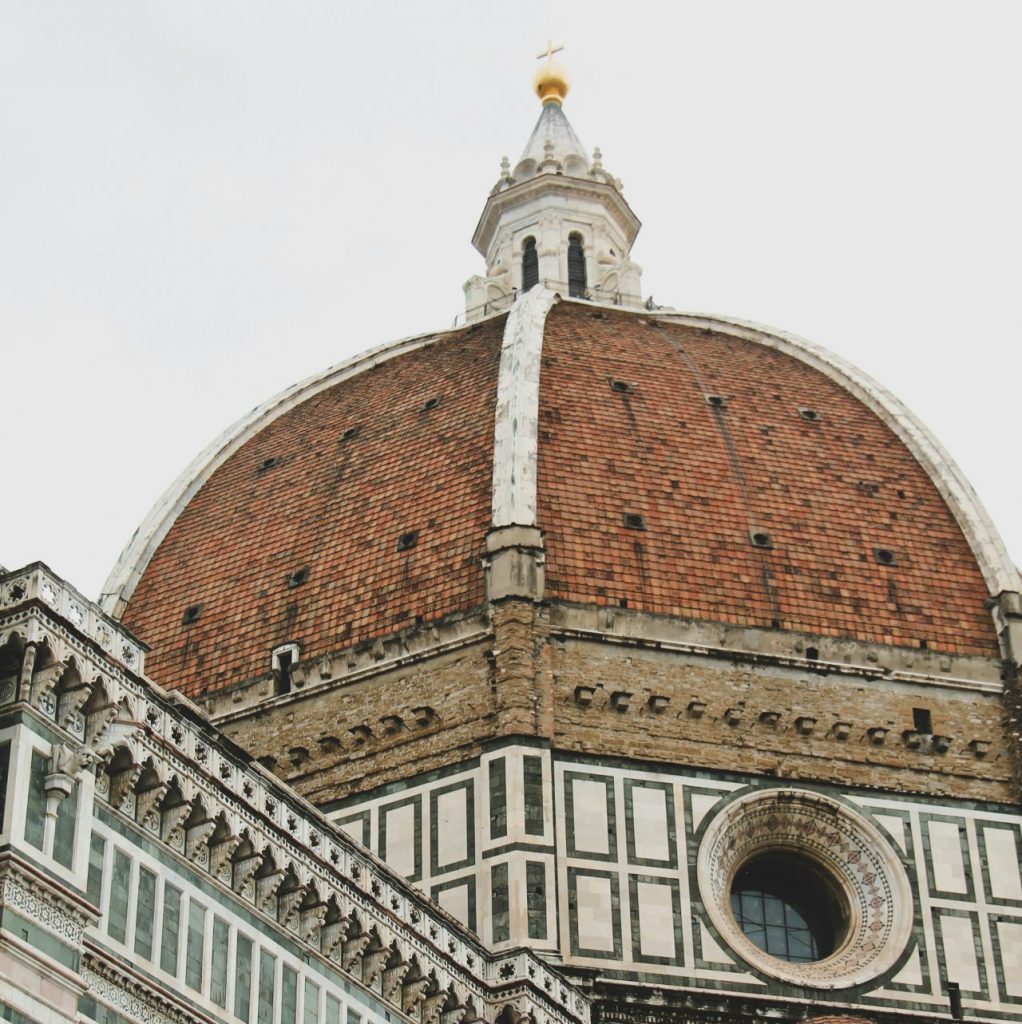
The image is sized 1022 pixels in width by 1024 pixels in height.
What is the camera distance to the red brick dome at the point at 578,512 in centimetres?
3362

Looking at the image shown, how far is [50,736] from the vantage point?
19234mm

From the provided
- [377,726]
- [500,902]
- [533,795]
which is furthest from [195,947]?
[377,726]

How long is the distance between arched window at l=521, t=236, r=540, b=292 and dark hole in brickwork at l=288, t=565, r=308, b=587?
12052 mm

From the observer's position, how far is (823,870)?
31.9m

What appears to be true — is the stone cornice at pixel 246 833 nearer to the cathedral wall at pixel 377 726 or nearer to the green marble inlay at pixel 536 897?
the green marble inlay at pixel 536 897

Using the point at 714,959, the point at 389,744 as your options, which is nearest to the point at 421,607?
the point at 389,744

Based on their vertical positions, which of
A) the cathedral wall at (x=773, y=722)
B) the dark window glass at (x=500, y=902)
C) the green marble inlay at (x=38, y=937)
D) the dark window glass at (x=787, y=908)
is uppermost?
the cathedral wall at (x=773, y=722)

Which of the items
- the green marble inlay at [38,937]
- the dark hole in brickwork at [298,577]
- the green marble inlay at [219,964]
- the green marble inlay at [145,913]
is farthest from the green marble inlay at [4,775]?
the dark hole in brickwork at [298,577]

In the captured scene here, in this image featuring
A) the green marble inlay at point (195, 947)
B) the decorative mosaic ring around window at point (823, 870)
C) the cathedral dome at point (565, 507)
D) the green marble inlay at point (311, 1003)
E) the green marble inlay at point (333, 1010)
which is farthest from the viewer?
the cathedral dome at point (565, 507)

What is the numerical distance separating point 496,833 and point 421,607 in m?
4.05

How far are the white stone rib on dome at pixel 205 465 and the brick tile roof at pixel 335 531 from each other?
0.53ft

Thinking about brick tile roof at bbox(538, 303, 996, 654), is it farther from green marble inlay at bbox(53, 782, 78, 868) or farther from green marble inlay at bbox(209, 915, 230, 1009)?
green marble inlay at bbox(53, 782, 78, 868)

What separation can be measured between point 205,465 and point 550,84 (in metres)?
14.2

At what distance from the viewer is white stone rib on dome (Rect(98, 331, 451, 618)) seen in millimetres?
37312
